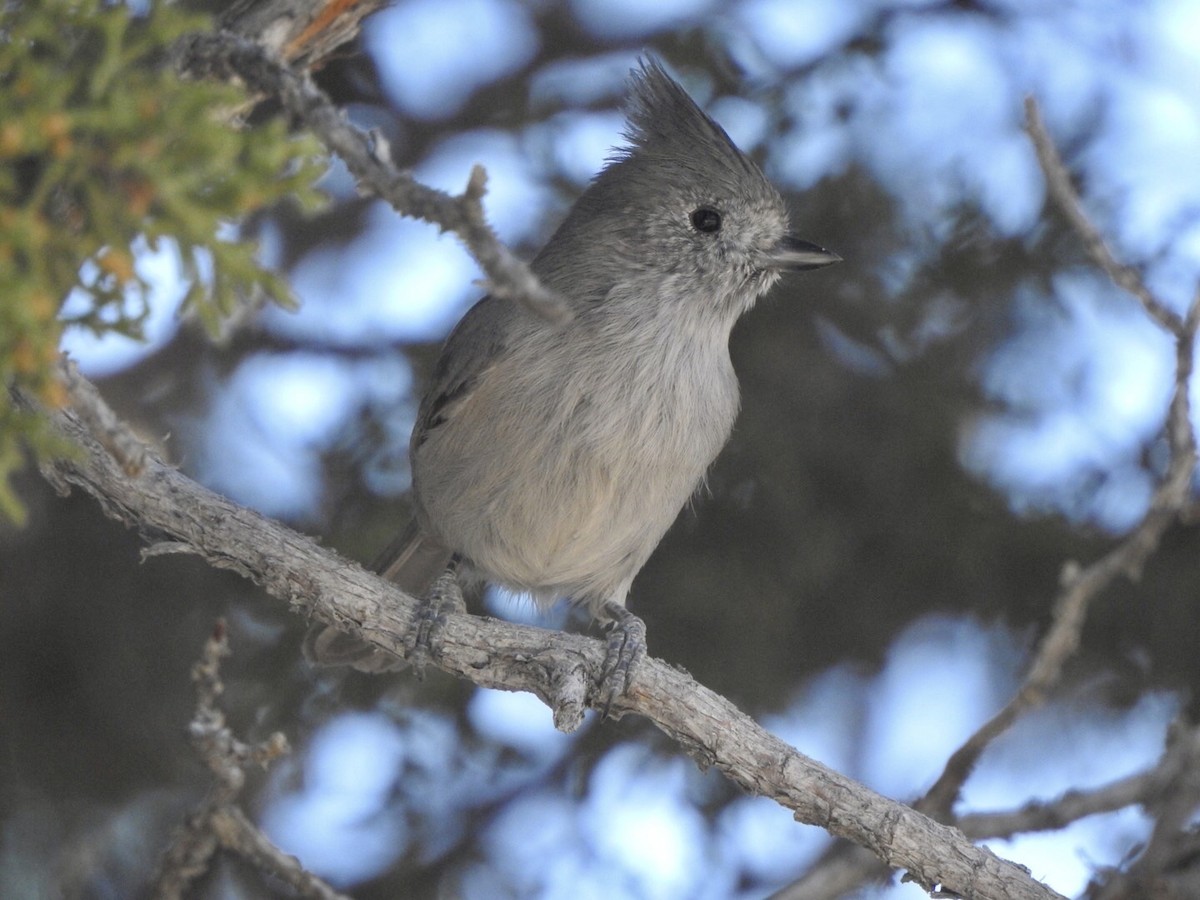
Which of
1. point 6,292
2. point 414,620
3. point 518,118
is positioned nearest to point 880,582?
point 414,620

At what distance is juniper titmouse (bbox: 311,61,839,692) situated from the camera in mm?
2938

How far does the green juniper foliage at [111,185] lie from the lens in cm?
117

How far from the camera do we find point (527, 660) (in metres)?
2.51

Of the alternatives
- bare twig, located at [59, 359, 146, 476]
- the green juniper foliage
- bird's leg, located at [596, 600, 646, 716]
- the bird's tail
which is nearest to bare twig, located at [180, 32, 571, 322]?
the green juniper foliage

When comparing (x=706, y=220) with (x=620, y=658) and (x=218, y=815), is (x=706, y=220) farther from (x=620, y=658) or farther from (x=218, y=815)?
(x=218, y=815)

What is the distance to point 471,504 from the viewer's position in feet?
10.0

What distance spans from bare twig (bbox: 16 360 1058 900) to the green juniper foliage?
955 millimetres

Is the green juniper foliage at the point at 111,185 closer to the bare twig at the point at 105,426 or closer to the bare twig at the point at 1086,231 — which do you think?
the bare twig at the point at 105,426

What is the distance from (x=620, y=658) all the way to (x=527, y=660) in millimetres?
255

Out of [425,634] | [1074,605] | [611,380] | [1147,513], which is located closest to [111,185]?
[425,634]

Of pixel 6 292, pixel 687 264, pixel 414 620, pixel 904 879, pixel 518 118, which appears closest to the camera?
pixel 6 292

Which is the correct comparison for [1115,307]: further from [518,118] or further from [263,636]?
[263,636]

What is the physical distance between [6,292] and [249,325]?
2.26 m

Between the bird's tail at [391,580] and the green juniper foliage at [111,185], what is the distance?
180 cm
